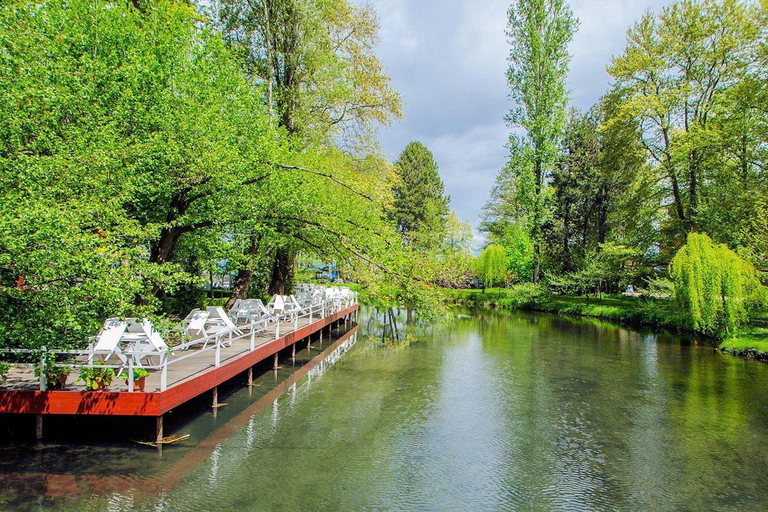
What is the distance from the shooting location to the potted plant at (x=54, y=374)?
8.25m

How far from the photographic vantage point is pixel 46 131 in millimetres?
9656

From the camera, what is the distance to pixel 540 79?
39.0m

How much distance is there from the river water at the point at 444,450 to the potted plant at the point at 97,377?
3.81ft

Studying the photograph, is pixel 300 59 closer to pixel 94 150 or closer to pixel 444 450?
pixel 94 150

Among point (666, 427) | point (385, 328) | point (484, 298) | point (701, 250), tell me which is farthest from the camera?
point (484, 298)

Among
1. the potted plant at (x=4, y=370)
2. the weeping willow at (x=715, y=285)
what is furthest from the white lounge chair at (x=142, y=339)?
the weeping willow at (x=715, y=285)

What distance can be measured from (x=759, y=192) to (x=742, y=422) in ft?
53.8

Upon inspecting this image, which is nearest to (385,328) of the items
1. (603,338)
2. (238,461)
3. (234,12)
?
(603,338)

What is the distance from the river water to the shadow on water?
4 cm

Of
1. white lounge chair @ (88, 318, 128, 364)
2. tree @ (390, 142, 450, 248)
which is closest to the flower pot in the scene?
white lounge chair @ (88, 318, 128, 364)

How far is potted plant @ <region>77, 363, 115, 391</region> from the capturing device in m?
8.38

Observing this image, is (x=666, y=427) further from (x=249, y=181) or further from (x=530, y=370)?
(x=249, y=181)

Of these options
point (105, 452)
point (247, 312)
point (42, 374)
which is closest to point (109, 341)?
point (42, 374)

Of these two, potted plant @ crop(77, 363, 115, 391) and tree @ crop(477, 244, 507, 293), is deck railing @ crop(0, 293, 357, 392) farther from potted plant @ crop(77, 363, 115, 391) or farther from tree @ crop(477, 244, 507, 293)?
tree @ crop(477, 244, 507, 293)
